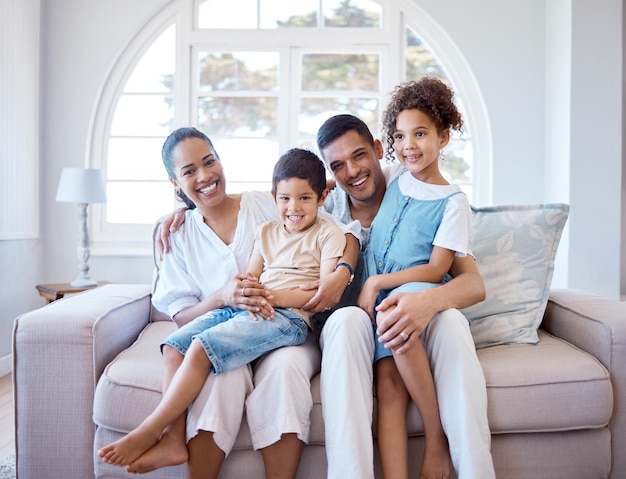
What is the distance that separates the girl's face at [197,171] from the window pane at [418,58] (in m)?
2.54

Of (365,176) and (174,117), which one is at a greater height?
(174,117)

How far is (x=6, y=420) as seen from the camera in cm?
256

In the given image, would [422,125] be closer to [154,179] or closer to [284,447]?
[284,447]

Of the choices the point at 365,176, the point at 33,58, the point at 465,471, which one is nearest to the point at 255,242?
the point at 365,176

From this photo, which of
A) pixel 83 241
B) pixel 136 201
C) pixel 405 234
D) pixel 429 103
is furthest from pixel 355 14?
pixel 405 234

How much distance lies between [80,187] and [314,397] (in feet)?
8.12

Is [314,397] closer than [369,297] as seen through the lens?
Yes

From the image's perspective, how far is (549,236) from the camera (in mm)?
1946

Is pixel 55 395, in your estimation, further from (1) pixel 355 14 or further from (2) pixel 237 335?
(1) pixel 355 14

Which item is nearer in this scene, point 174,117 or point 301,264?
point 301,264

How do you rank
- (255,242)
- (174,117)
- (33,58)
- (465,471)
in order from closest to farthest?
(465,471) → (255,242) → (33,58) → (174,117)

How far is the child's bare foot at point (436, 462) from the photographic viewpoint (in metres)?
1.46

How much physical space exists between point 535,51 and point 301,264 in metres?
2.94

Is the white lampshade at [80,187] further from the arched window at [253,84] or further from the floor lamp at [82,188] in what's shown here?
the arched window at [253,84]
